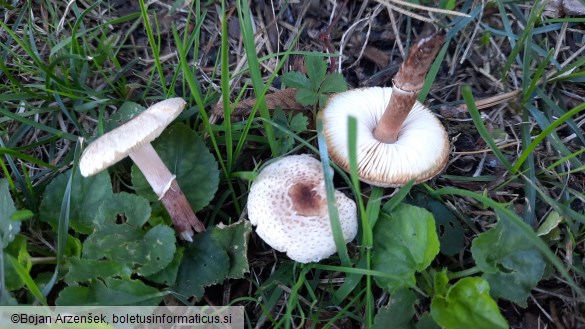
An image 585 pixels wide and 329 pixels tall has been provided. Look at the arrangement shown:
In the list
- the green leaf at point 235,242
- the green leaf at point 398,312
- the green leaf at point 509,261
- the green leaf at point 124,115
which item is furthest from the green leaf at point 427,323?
the green leaf at point 124,115

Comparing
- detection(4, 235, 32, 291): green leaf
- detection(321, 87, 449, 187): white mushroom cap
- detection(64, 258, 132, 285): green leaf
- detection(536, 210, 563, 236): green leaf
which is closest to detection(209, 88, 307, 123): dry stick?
detection(321, 87, 449, 187): white mushroom cap

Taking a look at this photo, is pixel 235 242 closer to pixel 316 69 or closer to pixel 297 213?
pixel 297 213

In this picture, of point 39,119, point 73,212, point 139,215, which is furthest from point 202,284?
point 39,119

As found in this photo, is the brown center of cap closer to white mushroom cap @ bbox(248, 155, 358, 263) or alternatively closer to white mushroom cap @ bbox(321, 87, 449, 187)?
white mushroom cap @ bbox(248, 155, 358, 263)

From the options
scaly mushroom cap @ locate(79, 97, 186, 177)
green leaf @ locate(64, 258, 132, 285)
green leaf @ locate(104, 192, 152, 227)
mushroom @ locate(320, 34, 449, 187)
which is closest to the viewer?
scaly mushroom cap @ locate(79, 97, 186, 177)

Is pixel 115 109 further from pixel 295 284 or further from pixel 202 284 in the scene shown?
pixel 295 284

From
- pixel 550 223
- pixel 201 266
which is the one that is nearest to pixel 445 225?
pixel 550 223
